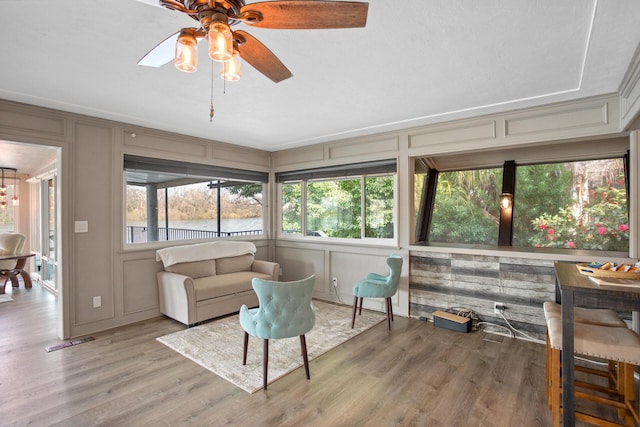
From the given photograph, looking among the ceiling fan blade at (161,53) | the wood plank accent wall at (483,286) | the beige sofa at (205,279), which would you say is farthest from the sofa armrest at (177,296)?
the wood plank accent wall at (483,286)

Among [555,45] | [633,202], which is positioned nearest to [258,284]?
[555,45]

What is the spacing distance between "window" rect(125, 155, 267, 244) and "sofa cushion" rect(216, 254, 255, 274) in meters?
0.54

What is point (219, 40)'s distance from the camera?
127cm

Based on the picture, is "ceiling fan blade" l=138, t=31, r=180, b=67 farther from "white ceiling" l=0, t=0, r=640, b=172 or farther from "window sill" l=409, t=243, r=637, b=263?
"window sill" l=409, t=243, r=637, b=263

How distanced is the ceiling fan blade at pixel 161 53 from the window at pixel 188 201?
244 cm

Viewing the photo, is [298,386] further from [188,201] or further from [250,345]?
[188,201]

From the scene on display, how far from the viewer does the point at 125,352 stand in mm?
2990

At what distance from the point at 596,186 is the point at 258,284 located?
12.4 ft

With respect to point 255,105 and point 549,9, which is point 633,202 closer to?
point 549,9

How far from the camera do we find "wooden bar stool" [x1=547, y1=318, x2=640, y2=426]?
168 cm

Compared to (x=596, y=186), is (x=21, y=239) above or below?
below

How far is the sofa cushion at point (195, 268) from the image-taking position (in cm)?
402

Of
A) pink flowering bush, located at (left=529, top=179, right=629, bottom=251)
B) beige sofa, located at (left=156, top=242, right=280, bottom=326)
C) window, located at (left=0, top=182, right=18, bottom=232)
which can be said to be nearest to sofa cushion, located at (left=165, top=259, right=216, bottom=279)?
beige sofa, located at (left=156, top=242, right=280, bottom=326)

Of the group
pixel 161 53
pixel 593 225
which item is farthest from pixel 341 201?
pixel 161 53
